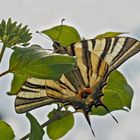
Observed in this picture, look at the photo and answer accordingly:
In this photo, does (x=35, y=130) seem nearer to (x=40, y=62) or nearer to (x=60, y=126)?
(x=40, y=62)

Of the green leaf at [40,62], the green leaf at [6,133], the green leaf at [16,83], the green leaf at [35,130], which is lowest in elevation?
the green leaf at [6,133]

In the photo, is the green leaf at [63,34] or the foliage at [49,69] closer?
the foliage at [49,69]

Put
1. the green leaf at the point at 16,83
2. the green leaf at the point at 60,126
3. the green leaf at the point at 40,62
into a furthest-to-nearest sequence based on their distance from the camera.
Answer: the green leaf at the point at 60,126
the green leaf at the point at 16,83
the green leaf at the point at 40,62

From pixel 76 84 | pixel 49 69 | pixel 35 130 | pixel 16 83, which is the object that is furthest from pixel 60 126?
pixel 49 69

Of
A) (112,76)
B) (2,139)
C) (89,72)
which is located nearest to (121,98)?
(112,76)

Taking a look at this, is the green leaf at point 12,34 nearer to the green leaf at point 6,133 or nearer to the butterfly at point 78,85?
the butterfly at point 78,85

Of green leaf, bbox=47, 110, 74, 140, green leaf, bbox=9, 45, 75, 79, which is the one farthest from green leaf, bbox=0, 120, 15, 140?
green leaf, bbox=9, 45, 75, 79

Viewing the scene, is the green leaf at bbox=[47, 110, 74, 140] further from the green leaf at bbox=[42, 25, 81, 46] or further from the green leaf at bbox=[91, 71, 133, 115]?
the green leaf at bbox=[42, 25, 81, 46]

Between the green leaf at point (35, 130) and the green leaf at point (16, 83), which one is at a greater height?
the green leaf at point (16, 83)

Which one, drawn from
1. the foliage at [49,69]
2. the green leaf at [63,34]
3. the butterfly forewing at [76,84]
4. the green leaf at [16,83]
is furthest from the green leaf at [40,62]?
the green leaf at [63,34]

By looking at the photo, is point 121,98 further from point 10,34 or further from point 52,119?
point 10,34
